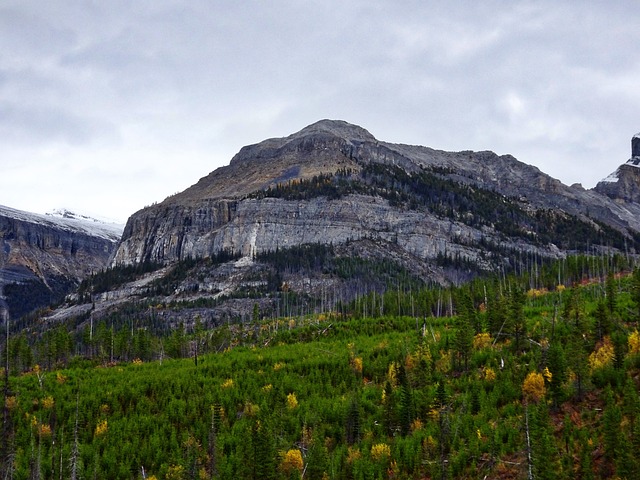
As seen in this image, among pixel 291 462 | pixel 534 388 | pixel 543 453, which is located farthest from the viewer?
pixel 534 388

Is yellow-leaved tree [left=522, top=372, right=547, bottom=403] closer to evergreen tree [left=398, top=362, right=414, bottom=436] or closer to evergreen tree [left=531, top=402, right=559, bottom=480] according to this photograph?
evergreen tree [left=531, top=402, right=559, bottom=480]

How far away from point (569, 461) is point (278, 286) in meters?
140

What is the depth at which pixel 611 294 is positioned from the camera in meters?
50.4

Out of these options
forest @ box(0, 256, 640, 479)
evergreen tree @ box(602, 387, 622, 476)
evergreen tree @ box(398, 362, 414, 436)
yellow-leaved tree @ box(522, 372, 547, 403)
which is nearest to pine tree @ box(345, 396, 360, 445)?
forest @ box(0, 256, 640, 479)

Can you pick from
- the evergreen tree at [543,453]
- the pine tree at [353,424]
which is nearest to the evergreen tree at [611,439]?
the evergreen tree at [543,453]

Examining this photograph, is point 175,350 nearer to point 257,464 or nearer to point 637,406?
point 257,464

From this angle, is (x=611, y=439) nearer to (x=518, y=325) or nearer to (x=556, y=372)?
(x=556, y=372)

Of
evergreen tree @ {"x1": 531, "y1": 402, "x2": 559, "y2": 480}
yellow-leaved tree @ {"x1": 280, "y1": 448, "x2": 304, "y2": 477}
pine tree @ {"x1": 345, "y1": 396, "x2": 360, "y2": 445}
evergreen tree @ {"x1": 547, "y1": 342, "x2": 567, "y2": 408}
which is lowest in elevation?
yellow-leaved tree @ {"x1": 280, "y1": 448, "x2": 304, "y2": 477}

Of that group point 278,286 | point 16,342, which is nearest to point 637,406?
point 16,342

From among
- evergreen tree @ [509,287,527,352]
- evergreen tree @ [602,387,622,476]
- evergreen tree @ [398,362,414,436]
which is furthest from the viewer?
evergreen tree @ [509,287,527,352]

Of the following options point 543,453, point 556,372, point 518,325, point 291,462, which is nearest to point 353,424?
point 291,462

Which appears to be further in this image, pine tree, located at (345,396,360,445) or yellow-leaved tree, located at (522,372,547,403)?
pine tree, located at (345,396,360,445)

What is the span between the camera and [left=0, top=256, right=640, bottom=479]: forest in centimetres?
2756

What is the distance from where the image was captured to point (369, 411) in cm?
3828
